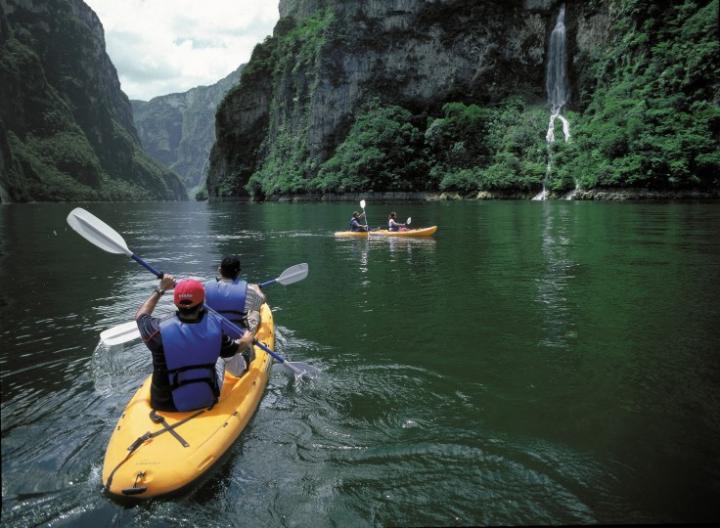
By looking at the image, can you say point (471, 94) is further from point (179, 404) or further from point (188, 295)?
point (179, 404)

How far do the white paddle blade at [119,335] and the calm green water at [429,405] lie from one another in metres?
0.89

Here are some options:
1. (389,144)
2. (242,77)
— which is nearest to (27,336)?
(389,144)

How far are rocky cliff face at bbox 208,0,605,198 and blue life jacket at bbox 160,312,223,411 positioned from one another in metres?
84.1

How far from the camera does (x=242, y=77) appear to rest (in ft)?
400

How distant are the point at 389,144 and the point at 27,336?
78.2m

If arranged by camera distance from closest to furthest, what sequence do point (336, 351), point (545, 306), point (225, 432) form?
point (225, 432), point (336, 351), point (545, 306)

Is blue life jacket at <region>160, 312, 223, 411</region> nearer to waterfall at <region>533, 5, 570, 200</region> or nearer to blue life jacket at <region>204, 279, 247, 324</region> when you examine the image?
blue life jacket at <region>204, 279, 247, 324</region>

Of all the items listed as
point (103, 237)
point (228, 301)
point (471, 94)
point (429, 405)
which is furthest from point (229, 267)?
point (471, 94)

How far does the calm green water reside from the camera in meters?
3.80

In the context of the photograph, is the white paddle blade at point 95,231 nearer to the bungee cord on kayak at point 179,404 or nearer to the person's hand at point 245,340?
the bungee cord on kayak at point 179,404

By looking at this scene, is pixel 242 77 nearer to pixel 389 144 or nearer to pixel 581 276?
pixel 389 144

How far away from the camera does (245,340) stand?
4871 millimetres

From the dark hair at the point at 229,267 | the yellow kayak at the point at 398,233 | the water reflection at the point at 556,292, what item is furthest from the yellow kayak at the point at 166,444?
the yellow kayak at the point at 398,233

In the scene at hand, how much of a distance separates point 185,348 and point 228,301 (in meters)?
1.66
